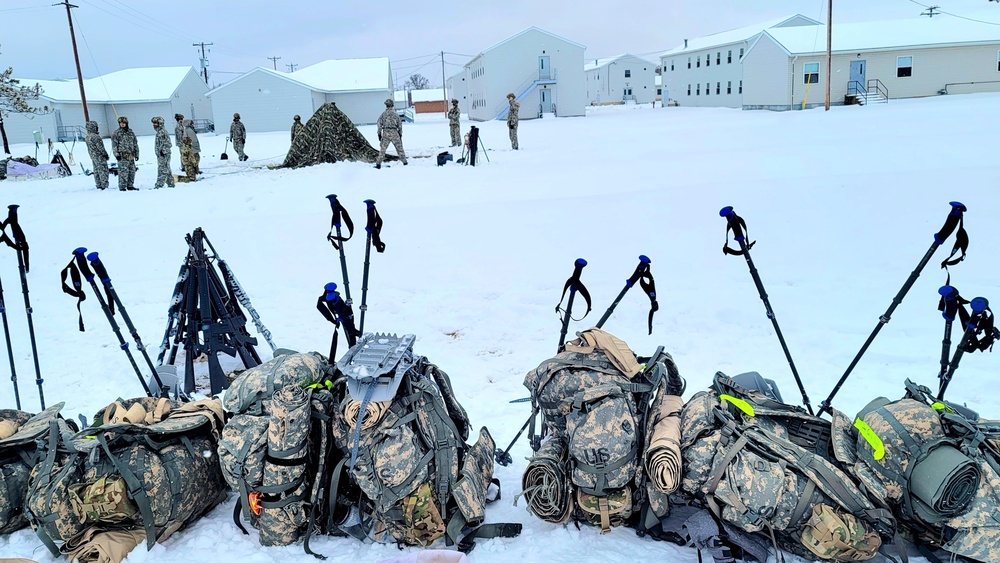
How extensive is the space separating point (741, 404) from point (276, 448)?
8.84 ft

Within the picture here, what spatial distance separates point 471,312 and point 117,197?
36.0 ft

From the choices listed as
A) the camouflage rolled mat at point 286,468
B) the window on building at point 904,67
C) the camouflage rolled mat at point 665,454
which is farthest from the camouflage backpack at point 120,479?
the window on building at point 904,67

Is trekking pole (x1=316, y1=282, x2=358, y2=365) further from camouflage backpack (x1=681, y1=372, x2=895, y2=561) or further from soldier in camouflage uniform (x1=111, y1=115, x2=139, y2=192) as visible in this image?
soldier in camouflage uniform (x1=111, y1=115, x2=139, y2=192)

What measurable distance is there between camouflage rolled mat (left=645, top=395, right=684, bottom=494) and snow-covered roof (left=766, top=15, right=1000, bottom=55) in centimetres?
3504

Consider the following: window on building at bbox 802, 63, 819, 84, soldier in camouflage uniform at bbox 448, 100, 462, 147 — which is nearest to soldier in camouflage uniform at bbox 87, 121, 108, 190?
soldier in camouflage uniform at bbox 448, 100, 462, 147

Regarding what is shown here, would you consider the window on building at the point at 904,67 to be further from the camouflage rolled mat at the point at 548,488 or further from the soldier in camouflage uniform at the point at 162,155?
the camouflage rolled mat at the point at 548,488

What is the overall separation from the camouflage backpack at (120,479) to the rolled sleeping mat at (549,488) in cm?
206

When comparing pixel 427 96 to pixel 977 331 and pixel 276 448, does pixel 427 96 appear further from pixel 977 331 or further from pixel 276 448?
pixel 977 331

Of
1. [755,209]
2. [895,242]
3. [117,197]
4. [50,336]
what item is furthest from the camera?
[117,197]

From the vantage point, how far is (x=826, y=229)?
362 inches

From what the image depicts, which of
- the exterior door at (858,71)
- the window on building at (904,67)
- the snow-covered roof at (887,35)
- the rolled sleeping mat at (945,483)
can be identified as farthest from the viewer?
the window on building at (904,67)

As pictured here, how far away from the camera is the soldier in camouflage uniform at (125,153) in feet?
49.0

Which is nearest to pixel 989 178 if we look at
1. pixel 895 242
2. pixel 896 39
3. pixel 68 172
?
pixel 895 242

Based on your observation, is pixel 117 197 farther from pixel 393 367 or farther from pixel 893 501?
pixel 893 501
